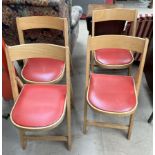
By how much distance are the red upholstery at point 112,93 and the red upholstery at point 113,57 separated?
0.22 metres

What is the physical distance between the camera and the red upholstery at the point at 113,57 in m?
1.76

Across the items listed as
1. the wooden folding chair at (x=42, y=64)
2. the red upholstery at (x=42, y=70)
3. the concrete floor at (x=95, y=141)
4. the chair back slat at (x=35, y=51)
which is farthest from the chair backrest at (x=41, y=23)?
the concrete floor at (x=95, y=141)

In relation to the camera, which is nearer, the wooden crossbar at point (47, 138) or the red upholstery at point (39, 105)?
the red upholstery at point (39, 105)

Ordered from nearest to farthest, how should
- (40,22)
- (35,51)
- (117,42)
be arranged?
(35,51) → (117,42) → (40,22)

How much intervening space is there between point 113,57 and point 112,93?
1.54ft

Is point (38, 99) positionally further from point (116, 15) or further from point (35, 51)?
point (116, 15)

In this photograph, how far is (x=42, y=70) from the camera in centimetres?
167

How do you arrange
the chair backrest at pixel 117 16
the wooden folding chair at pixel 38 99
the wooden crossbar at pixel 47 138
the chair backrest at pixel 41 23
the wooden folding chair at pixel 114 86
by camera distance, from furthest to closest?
the chair backrest at pixel 117 16 → the chair backrest at pixel 41 23 → the wooden crossbar at pixel 47 138 → the wooden folding chair at pixel 114 86 → the wooden folding chair at pixel 38 99

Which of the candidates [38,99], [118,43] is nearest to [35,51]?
[38,99]

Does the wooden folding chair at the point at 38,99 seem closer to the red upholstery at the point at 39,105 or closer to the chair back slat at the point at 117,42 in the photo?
the red upholstery at the point at 39,105

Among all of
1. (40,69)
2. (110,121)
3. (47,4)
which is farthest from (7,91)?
(110,121)

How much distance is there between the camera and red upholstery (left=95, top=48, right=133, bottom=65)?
5.78 ft

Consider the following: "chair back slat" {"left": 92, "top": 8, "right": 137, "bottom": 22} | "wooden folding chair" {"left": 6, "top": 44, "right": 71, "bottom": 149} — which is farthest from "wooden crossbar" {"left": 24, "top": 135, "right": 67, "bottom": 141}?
"chair back slat" {"left": 92, "top": 8, "right": 137, "bottom": 22}

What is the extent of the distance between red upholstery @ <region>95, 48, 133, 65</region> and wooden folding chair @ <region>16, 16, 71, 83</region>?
1.15 feet
